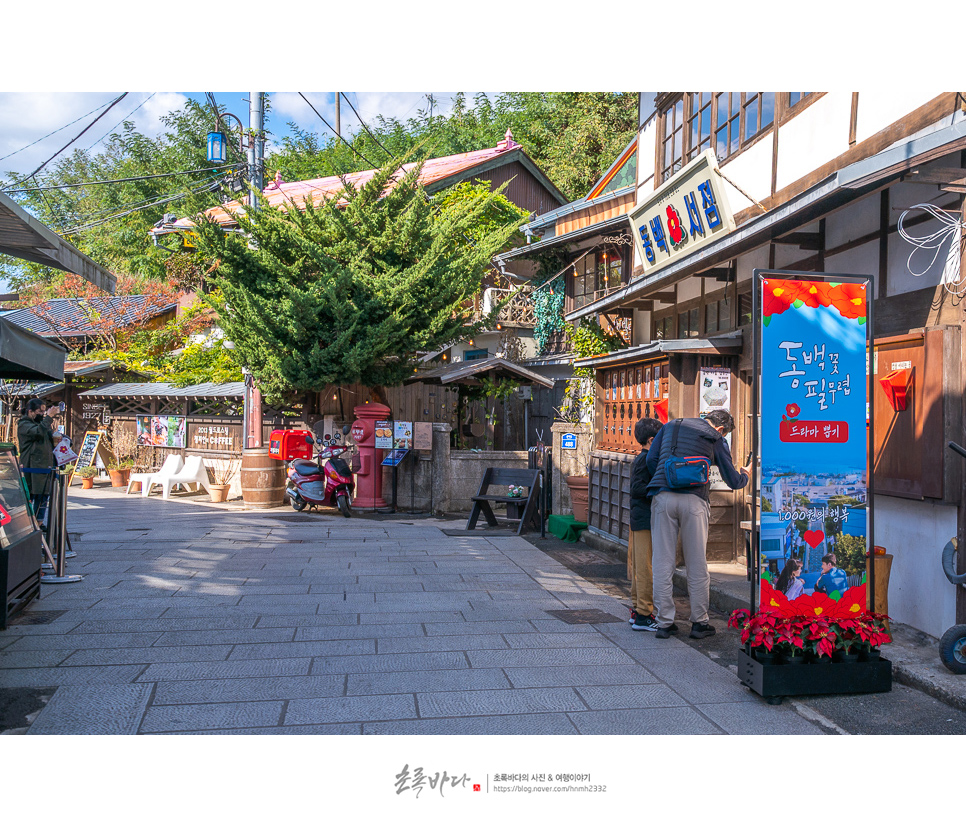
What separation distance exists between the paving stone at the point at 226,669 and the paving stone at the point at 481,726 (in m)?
1.16

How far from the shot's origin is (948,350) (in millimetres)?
5410

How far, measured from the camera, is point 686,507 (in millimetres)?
6086

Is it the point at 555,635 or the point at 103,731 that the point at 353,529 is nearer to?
the point at 555,635

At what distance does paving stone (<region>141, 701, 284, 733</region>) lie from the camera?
419 centimetres

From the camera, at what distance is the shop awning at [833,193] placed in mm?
4535

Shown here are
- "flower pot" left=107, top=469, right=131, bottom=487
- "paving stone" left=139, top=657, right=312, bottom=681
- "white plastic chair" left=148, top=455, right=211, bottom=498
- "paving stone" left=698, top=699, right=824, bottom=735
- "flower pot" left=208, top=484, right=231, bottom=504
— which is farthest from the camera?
"flower pot" left=107, top=469, right=131, bottom=487

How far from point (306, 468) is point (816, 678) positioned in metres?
10.9

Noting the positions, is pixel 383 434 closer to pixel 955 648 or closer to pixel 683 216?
pixel 683 216

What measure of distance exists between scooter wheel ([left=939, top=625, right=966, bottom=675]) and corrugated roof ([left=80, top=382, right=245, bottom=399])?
47.4ft

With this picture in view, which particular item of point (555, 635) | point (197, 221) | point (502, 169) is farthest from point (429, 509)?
point (502, 169)

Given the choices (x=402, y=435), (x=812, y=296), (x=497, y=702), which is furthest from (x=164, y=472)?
(x=812, y=296)

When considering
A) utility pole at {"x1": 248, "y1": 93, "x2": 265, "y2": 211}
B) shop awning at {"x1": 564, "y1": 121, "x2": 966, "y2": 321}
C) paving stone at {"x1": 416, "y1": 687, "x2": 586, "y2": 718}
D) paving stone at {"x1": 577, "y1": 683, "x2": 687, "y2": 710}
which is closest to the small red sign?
shop awning at {"x1": 564, "y1": 121, "x2": 966, "y2": 321}

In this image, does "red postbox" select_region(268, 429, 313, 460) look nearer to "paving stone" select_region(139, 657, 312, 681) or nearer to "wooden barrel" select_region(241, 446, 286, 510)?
"wooden barrel" select_region(241, 446, 286, 510)

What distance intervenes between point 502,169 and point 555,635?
2223 cm
